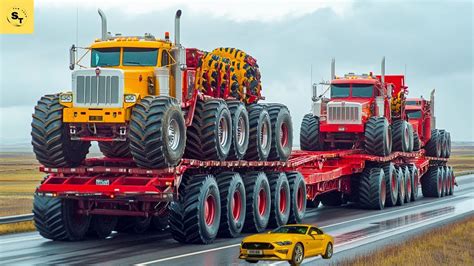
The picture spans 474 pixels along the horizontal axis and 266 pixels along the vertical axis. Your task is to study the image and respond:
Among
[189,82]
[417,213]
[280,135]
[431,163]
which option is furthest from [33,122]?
[431,163]

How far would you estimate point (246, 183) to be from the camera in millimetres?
27078

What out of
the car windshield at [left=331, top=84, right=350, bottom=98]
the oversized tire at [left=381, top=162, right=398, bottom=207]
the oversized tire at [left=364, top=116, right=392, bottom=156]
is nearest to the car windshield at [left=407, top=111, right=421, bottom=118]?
the oversized tire at [left=381, top=162, right=398, bottom=207]

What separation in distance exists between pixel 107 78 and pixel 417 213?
702 inches

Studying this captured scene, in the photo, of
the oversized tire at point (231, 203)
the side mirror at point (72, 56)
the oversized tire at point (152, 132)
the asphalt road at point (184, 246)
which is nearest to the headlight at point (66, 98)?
the side mirror at point (72, 56)

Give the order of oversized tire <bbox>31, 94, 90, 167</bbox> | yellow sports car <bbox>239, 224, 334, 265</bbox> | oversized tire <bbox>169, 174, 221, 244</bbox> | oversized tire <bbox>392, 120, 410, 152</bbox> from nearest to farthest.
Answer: yellow sports car <bbox>239, 224, 334, 265</bbox>
oversized tire <bbox>31, 94, 90, 167</bbox>
oversized tire <bbox>169, 174, 221, 244</bbox>
oversized tire <bbox>392, 120, 410, 152</bbox>

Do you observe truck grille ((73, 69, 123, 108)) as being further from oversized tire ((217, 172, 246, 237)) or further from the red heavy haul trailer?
oversized tire ((217, 172, 246, 237))

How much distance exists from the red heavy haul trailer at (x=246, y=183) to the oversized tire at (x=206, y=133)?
0.90 ft

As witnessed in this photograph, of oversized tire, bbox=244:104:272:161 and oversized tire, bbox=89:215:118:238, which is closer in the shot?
oversized tire, bbox=89:215:118:238

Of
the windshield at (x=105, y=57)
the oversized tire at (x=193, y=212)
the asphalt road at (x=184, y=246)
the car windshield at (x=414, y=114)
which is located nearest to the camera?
the asphalt road at (x=184, y=246)

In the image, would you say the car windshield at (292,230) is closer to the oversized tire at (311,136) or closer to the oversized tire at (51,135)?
the oversized tire at (51,135)

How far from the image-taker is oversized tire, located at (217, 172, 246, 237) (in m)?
25.1

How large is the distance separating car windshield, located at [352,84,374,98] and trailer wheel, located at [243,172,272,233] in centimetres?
1331

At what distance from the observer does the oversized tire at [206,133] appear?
24.3 meters

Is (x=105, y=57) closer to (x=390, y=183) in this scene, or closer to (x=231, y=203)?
(x=231, y=203)
